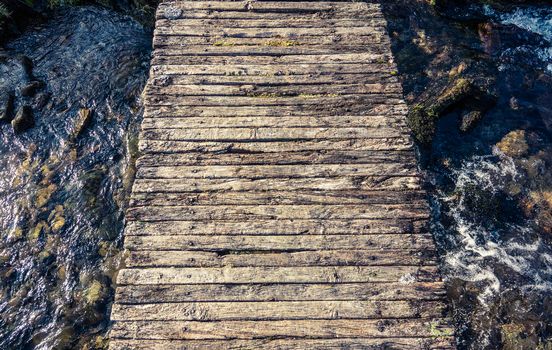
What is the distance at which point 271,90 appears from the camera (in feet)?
21.7

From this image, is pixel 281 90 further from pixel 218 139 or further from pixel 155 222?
pixel 155 222

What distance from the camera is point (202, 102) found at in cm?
645

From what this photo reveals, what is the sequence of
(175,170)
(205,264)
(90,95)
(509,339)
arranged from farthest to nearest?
(90,95), (509,339), (175,170), (205,264)

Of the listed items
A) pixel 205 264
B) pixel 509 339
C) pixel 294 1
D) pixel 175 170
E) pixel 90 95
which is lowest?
pixel 509 339

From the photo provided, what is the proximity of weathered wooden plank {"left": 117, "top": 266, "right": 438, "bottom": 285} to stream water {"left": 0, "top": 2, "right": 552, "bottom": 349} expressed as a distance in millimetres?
2807

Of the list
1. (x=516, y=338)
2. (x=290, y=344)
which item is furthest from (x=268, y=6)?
(x=516, y=338)

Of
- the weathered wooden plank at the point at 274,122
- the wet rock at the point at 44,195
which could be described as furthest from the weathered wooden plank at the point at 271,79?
the wet rock at the point at 44,195

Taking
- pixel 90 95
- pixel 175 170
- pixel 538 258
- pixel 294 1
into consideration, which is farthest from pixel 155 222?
pixel 538 258

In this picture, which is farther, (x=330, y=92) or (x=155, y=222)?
(x=330, y=92)

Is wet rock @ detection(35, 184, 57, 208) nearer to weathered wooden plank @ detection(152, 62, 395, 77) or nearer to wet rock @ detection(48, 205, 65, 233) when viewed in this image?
wet rock @ detection(48, 205, 65, 233)

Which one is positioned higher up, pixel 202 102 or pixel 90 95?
pixel 202 102

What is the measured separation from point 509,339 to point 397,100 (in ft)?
13.2

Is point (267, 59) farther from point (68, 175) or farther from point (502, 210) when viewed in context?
point (502, 210)

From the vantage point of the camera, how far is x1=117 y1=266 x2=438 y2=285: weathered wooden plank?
5.12 metres
